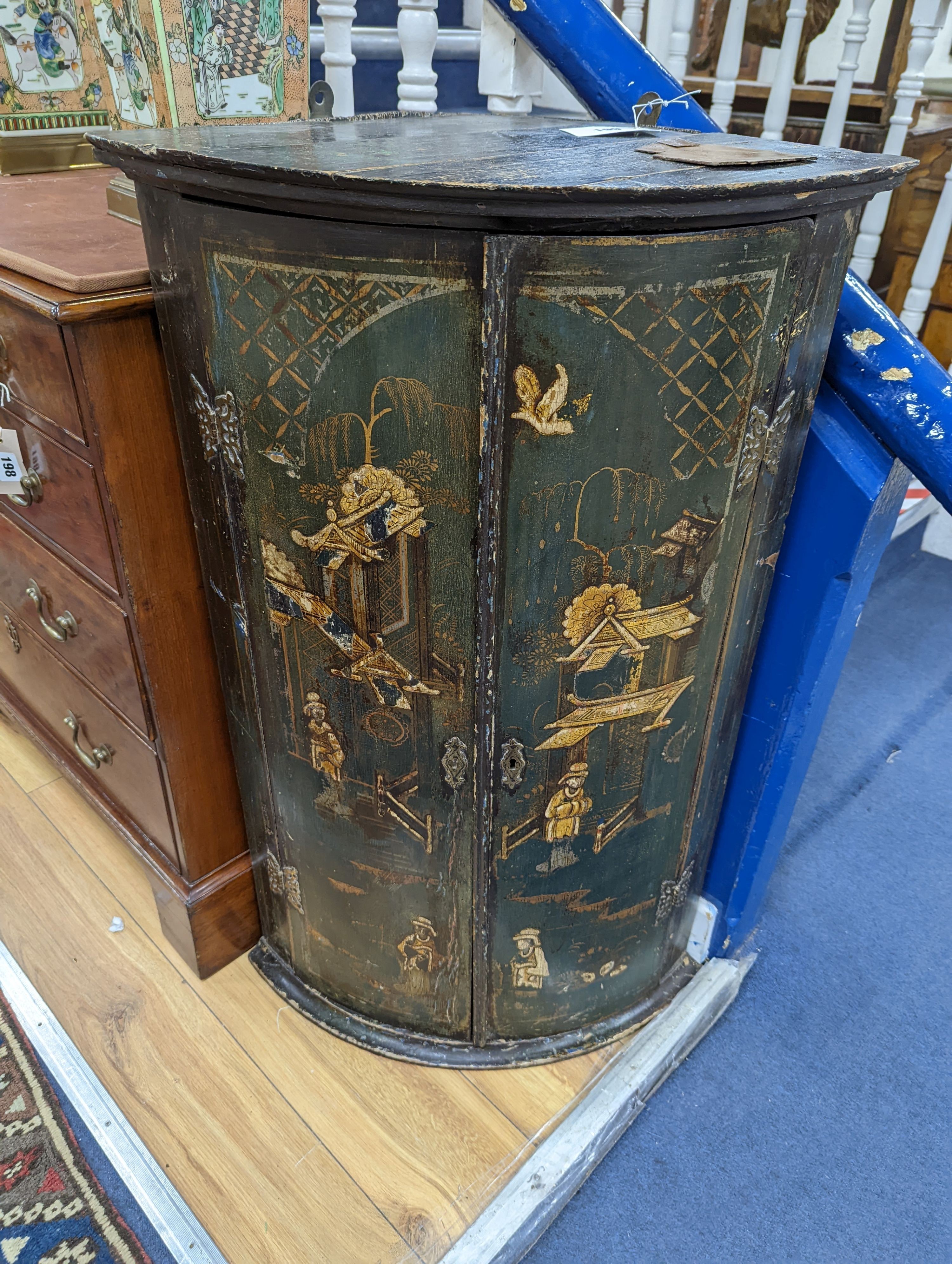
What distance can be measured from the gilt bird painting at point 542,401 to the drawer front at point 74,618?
2.12ft

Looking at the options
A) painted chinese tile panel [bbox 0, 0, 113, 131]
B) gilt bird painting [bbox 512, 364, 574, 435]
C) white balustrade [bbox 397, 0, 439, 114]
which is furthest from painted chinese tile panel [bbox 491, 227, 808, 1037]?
painted chinese tile panel [bbox 0, 0, 113, 131]

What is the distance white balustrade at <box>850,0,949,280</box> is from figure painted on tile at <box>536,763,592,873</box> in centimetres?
145

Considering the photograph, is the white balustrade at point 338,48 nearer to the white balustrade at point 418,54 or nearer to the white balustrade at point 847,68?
the white balustrade at point 418,54

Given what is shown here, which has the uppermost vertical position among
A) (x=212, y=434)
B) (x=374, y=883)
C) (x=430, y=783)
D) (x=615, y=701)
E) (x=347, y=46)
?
(x=347, y=46)

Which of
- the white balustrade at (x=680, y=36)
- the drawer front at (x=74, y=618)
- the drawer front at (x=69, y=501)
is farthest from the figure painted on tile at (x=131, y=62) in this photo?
the white balustrade at (x=680, y=36)

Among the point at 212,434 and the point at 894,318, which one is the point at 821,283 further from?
the point at 212,434

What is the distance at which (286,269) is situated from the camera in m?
0.76

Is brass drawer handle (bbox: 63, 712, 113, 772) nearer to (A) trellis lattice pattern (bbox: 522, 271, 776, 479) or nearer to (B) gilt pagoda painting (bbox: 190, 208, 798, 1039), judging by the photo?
(B) gilt pagoda painting (bbox: 190, 208, 798, 1039)

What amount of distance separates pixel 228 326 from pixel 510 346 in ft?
0.97

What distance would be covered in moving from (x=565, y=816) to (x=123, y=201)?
3.32 feet

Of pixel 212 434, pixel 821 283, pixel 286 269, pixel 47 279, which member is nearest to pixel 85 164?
pixel 47 279

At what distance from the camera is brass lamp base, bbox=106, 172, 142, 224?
3.72 feet

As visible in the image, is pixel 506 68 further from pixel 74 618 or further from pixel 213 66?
pixel 74 618

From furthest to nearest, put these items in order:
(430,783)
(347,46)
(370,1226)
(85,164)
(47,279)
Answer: (85,164) → (347,46) → (370,1226) → (430,783) → (47,279)
